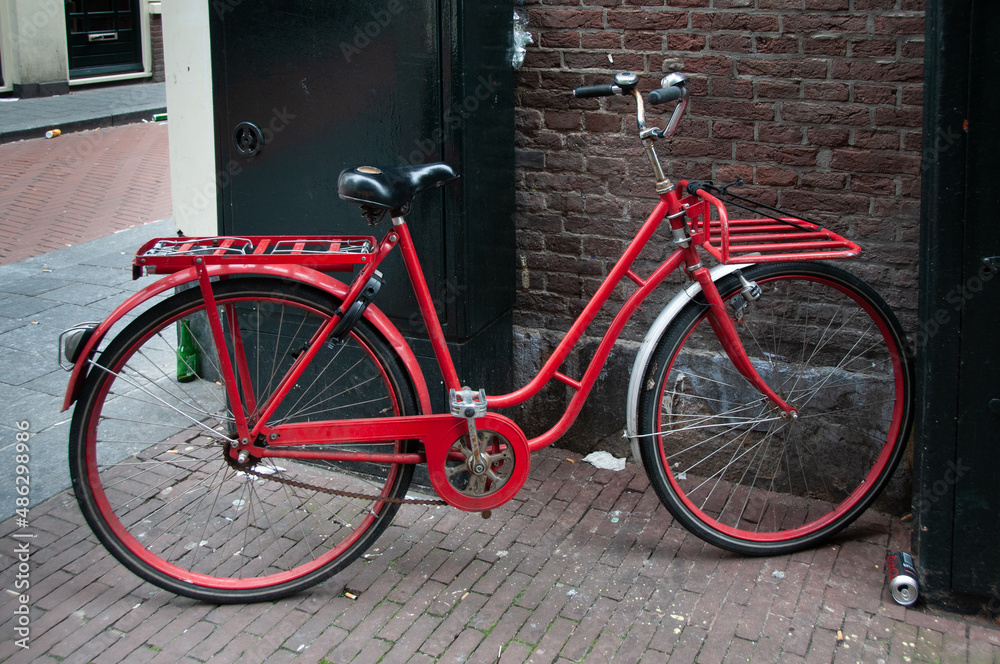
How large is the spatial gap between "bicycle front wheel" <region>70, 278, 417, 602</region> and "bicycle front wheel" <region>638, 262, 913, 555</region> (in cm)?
116

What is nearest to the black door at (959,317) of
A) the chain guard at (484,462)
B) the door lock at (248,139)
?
the chain guard at (484,462)

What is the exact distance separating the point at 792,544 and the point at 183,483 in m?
2.44

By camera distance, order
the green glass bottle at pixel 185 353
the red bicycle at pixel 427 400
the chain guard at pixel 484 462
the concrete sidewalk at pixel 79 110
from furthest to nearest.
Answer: the concrete sidewalk at pixel 79 110 → the green glass bottle at pixel 185 353 → the chain guard at pixel 484 462 → the red bicycle at pixel 427 400

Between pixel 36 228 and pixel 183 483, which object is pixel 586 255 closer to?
pixel 183 483

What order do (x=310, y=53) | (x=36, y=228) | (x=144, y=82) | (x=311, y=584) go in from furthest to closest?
(x=144, y=82), (x=36, y=228), (x=310, y=53), (x=311, y=584)

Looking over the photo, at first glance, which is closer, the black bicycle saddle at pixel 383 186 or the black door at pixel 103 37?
the black bicycle saddle at pixel 383 186

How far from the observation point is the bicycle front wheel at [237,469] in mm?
3217

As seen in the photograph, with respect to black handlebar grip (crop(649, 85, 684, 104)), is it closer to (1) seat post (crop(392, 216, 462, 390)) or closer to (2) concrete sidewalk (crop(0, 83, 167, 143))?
(1) seat post (crop(392, 216, 462, 390))

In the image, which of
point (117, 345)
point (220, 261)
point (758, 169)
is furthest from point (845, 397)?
point (117, 345)

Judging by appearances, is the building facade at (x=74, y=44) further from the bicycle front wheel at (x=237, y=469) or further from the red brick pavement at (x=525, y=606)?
the red brick pavement at (x=525, y=606)

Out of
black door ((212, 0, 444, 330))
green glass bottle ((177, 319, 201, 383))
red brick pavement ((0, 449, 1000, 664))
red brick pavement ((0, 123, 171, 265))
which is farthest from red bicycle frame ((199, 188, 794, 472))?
red brick pavement ((0, 123, 171, 265))

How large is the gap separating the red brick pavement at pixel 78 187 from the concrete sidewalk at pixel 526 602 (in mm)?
4529

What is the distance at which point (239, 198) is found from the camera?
161 inches
